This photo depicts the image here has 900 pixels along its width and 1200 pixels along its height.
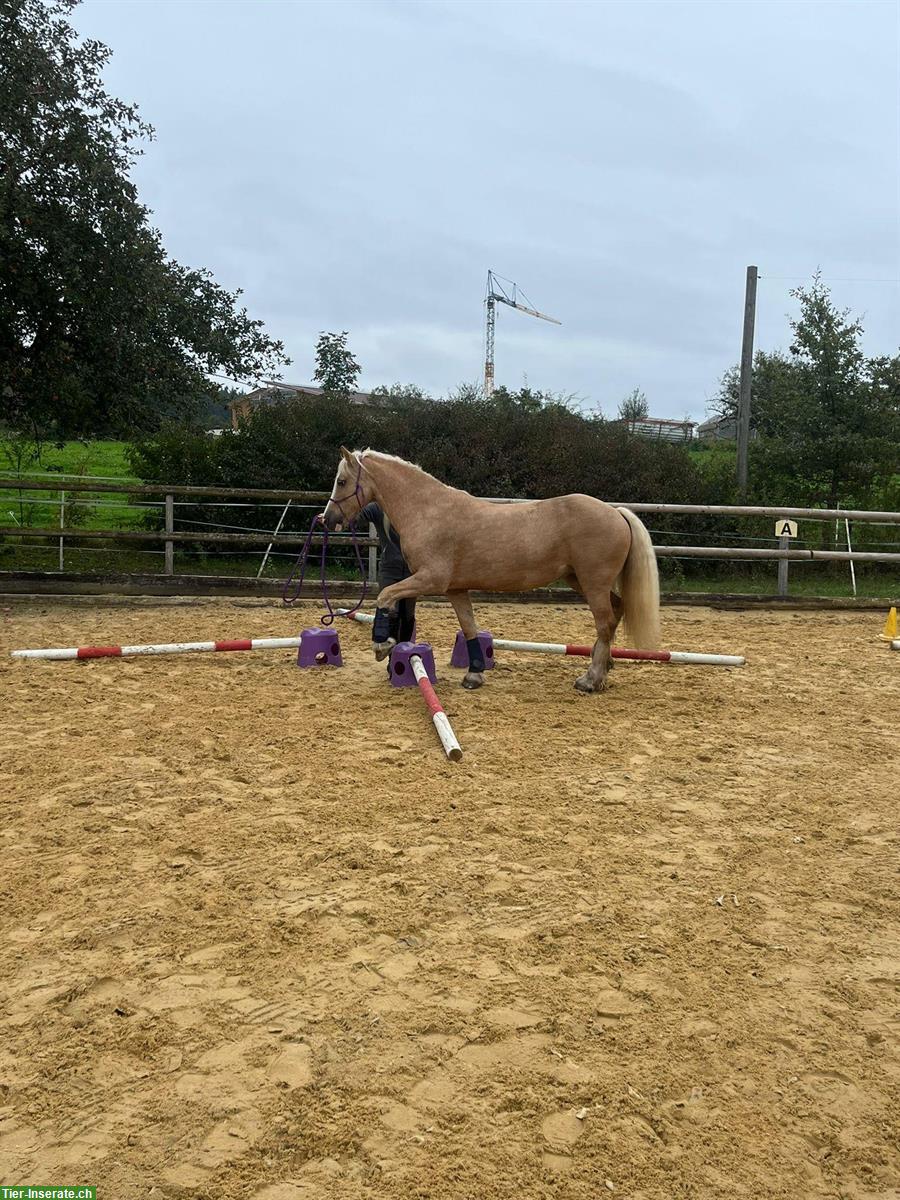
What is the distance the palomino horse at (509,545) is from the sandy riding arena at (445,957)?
1.11m

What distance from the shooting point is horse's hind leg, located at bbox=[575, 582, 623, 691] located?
593cm

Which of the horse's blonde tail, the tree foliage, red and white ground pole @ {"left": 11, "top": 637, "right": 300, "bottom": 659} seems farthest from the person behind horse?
the tree foliage

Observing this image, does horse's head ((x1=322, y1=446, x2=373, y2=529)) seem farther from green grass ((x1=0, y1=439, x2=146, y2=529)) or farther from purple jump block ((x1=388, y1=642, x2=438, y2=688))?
green grass ((x1=0, y1=439, x2=146, y2=529))

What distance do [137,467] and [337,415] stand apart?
10.4 ft

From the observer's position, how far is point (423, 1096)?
193cm

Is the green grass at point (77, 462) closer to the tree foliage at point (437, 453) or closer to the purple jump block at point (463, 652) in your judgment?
the tree foliage at point (437, 453)

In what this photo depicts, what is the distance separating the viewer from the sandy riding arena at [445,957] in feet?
5.86

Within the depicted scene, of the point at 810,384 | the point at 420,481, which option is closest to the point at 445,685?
the point at 420,481

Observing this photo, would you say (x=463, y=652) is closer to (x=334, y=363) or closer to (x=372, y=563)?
(x=372, y=563)

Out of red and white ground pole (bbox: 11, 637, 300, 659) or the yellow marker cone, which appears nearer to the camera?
red and white ground pole (bbox: 11, 637, 300, 659)

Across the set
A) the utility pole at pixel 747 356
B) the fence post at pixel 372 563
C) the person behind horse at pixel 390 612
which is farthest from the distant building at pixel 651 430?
the person behind horse at pixel 390 612

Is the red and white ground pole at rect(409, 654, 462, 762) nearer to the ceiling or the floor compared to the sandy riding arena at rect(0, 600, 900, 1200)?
nearer to the ceiling

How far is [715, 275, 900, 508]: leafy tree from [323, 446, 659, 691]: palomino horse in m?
8.83

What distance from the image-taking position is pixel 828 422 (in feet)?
43.5
